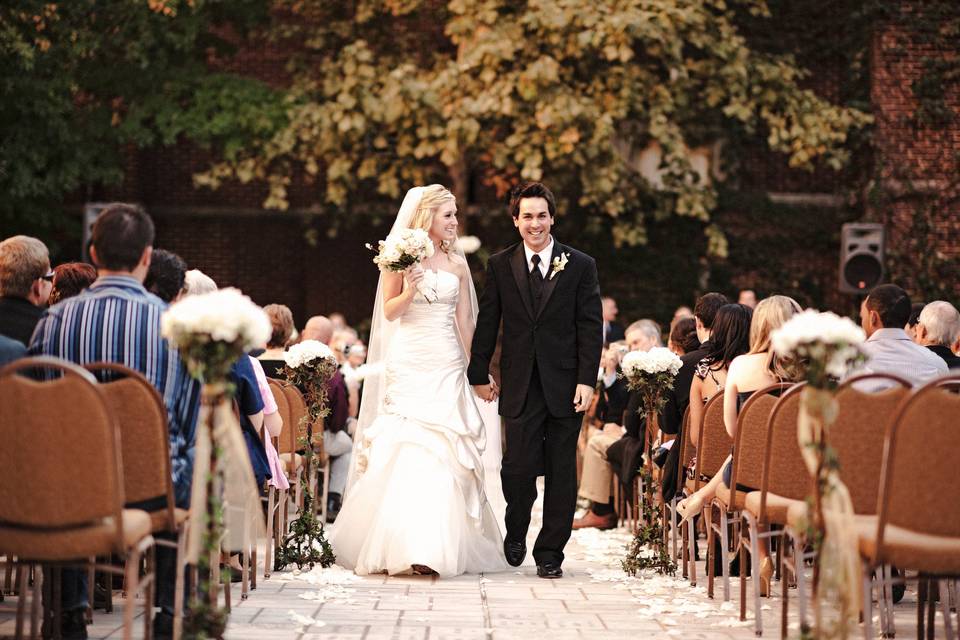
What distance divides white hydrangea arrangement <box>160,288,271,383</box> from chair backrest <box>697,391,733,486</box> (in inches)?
120

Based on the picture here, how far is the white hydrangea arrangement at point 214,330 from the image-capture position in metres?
3.50

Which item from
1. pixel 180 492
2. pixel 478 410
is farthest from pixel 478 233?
pixel 180 492

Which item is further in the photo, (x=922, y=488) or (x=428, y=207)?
(x=428, y=207)

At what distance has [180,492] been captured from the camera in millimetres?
4281

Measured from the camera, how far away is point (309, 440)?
6785 mm

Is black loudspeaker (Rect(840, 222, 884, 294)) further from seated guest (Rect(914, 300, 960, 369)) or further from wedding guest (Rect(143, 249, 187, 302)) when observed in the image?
wedding guest (Rect(143, 249, 187, 302))

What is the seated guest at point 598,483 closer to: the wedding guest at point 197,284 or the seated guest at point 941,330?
the seated guest at point 941,330

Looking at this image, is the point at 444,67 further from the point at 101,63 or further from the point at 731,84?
the point at 101,63

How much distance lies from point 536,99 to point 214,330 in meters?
11.1

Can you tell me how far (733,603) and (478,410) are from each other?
1.83m

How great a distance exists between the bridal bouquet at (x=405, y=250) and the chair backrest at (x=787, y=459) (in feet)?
7.80

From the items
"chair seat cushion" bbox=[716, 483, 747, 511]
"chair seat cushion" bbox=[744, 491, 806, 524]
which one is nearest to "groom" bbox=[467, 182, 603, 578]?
"chair seat cushion" bbox=[716, 483, 747, 511]

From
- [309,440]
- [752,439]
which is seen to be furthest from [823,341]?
[309,440]

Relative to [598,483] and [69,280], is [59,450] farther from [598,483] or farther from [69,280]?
[598,483]
